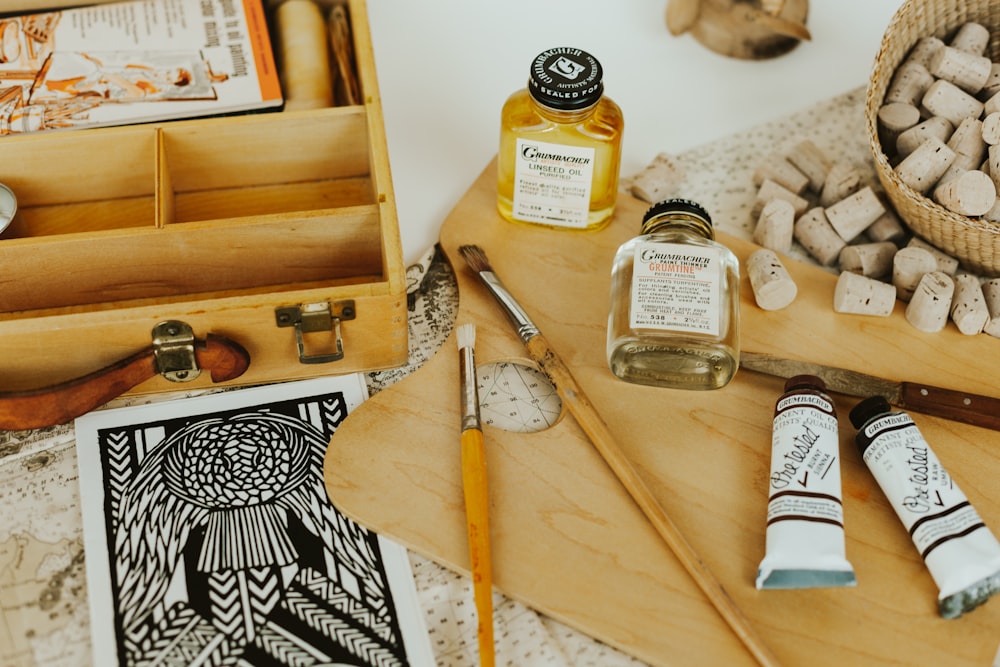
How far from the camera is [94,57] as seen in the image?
3.91 feet

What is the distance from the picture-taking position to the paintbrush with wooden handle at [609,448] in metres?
0.82

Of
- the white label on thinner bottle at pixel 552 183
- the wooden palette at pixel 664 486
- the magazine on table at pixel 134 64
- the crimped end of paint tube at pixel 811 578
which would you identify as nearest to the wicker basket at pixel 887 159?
the wooden palette at pixel 664 486

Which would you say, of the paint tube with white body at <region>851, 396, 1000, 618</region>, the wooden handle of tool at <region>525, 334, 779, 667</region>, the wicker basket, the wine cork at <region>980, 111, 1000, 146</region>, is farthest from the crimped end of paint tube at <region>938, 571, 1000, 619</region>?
the wine cork at <region>980, 111, 1000, 146</region>

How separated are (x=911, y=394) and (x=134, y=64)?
1066mm

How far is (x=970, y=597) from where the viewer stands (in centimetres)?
83

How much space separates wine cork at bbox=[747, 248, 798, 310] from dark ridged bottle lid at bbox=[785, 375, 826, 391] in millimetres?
145

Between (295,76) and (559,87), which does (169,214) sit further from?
(559,87)

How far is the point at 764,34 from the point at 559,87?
0.59m

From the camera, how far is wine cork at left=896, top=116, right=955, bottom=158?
1102 millimetres

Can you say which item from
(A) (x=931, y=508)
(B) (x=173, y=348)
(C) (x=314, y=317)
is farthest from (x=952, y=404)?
(B) (x=173, y=348)

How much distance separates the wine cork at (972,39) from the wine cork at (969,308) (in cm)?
32

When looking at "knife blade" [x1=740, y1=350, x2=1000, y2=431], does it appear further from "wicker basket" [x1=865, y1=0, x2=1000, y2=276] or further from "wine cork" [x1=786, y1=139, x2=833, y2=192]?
"wine cork" [x1=786, y1=139, x2=833, y2=192]

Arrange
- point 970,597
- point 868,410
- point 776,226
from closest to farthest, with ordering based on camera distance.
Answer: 1. point 970,597
2. point 868,410
3. point 776,226

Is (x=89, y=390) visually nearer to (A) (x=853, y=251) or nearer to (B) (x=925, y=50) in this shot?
(A) (x=853, y=251)
